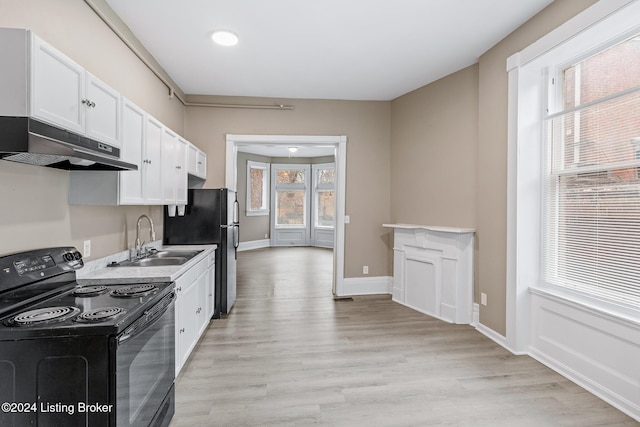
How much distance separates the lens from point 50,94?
4.85ft

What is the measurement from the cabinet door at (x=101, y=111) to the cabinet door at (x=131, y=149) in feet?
0.24

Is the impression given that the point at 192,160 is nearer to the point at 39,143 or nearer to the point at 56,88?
the point at 56,88

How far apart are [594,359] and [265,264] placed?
5757 millimetres

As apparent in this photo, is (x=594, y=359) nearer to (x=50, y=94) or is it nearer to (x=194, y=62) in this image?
(x=50, y=94)

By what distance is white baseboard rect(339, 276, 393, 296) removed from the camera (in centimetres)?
478

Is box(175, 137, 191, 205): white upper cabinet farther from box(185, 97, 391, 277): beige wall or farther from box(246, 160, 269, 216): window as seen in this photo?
box(246, 160, 269, 216): window

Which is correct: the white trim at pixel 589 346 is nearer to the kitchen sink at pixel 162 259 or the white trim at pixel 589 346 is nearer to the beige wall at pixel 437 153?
the beige wall at pixel 437 153

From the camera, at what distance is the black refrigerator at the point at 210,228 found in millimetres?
3730

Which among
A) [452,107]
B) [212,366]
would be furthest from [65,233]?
[452,107]

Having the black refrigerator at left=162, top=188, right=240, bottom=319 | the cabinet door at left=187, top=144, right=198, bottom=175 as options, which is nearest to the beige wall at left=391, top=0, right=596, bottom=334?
the black refrigerator at left=162, top=188, right=240, bottom=319

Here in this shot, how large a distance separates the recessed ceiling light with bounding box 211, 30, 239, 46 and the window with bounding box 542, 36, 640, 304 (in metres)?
2.94

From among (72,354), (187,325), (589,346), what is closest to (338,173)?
(187,325)

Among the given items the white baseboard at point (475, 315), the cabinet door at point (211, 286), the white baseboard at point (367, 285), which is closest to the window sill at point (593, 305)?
the white baseboard at point (475, 315)

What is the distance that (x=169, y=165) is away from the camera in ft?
9.92
